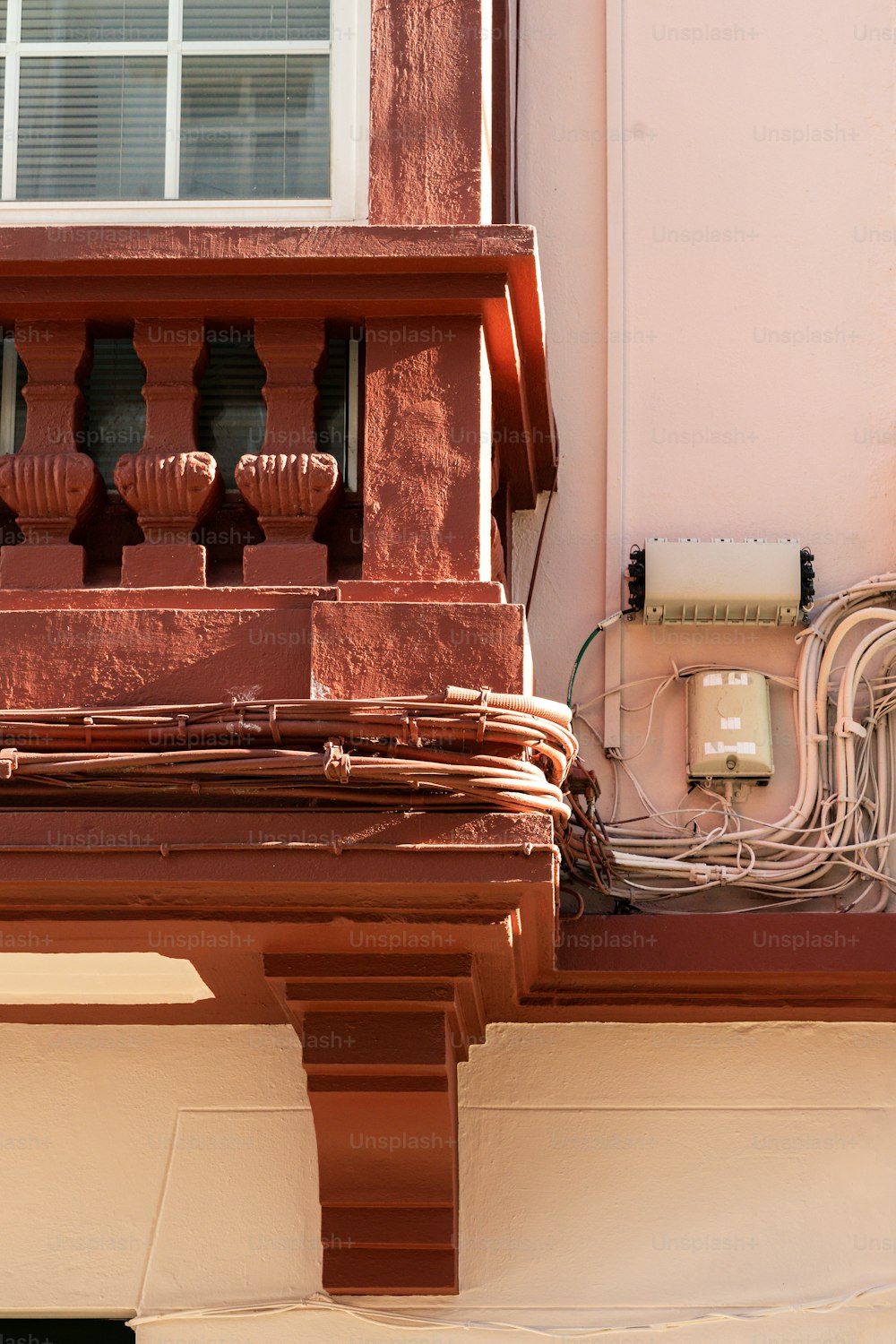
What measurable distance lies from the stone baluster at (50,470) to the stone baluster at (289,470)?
1.36ft

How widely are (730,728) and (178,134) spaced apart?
7.30 feet

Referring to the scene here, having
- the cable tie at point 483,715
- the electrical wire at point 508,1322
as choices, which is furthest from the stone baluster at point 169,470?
the electrical wire at point 508,1322

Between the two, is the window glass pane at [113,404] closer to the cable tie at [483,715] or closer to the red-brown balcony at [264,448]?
the red-brown balcony at [264,448]

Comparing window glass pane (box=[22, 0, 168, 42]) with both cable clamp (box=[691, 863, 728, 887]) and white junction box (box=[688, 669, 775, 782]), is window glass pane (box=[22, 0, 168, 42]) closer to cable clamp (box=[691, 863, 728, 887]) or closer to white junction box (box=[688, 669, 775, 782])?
white junction box (box=[688, 669, 775, 782])

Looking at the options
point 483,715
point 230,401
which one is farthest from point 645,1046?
point 230,401

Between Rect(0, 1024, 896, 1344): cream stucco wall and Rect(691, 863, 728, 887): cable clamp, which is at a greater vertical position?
Rect(691, 863, 728, 887): cable clamp

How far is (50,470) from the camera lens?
4.06 metres

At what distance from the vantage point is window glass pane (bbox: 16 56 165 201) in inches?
173

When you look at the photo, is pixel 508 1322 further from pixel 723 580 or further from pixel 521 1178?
pixel 723 580

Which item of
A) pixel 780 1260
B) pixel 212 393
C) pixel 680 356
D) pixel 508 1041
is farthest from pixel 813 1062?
pixel 212 393

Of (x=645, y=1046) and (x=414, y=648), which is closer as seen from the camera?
(x=414, y=648)

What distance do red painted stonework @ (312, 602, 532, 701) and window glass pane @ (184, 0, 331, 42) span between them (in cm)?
171

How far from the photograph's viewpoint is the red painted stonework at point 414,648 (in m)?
3.70

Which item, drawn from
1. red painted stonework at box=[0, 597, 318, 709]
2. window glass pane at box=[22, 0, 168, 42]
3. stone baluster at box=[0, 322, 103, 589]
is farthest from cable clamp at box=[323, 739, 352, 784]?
window glass pane at box=[22, 0, 168, 42]
